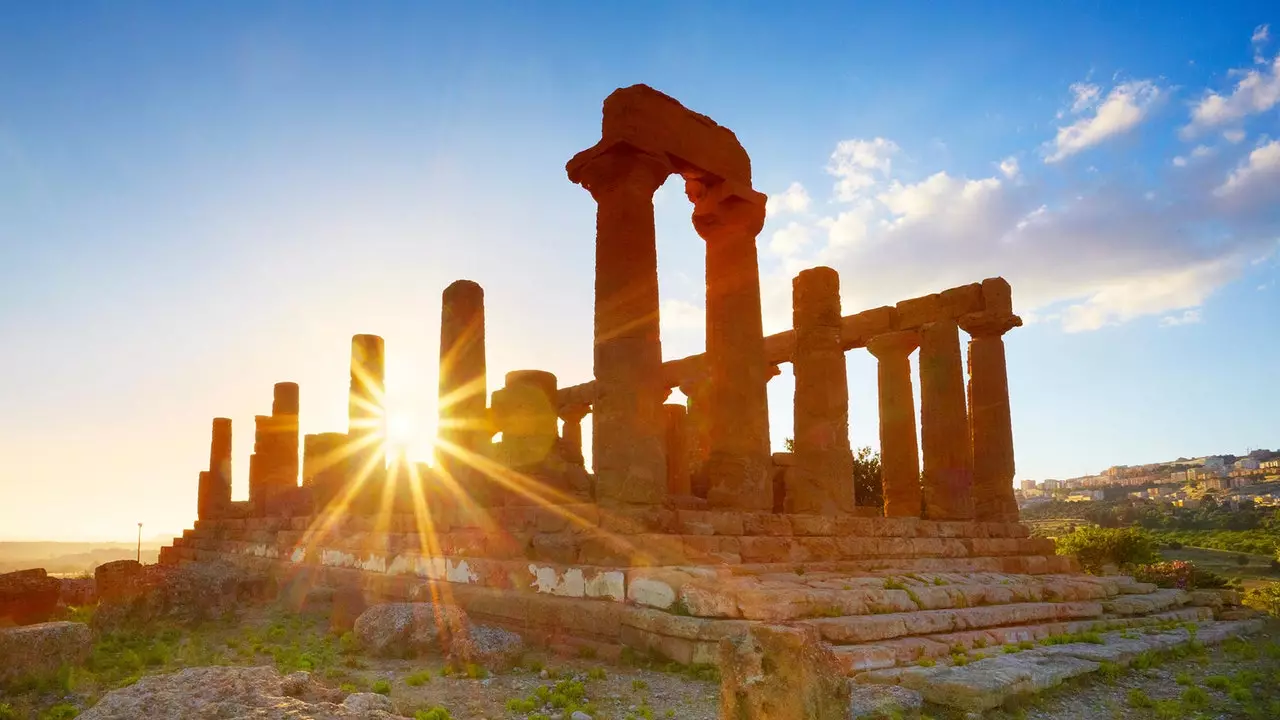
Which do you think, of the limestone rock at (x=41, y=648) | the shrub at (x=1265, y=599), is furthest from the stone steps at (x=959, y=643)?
the shrub at (x=1265, y=599)

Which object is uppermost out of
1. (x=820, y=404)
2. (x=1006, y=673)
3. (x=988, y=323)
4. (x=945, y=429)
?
(x=988, y=323)

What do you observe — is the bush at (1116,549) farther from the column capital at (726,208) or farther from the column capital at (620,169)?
the column capital at (620,169)

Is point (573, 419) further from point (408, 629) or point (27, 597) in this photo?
point (408, 629)

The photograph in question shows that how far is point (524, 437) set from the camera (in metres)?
16.1

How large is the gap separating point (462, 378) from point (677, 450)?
548cm

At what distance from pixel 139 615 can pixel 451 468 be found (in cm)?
554

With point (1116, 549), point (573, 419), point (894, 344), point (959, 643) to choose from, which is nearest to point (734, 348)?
point (959, 643)

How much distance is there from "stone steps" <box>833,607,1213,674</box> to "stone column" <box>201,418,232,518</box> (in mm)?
26076

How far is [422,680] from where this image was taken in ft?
26.0

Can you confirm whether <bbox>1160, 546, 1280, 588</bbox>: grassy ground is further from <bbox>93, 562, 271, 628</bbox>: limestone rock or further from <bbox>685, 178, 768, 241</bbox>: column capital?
<bbox>93, 562, 271, 628</bbox>: limestone rock

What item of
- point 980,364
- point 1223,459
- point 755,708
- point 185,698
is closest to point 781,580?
point 755,708

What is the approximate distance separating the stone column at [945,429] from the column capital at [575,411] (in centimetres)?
1128

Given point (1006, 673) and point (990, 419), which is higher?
point (990, 419)

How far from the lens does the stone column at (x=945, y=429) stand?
61.3 ft
